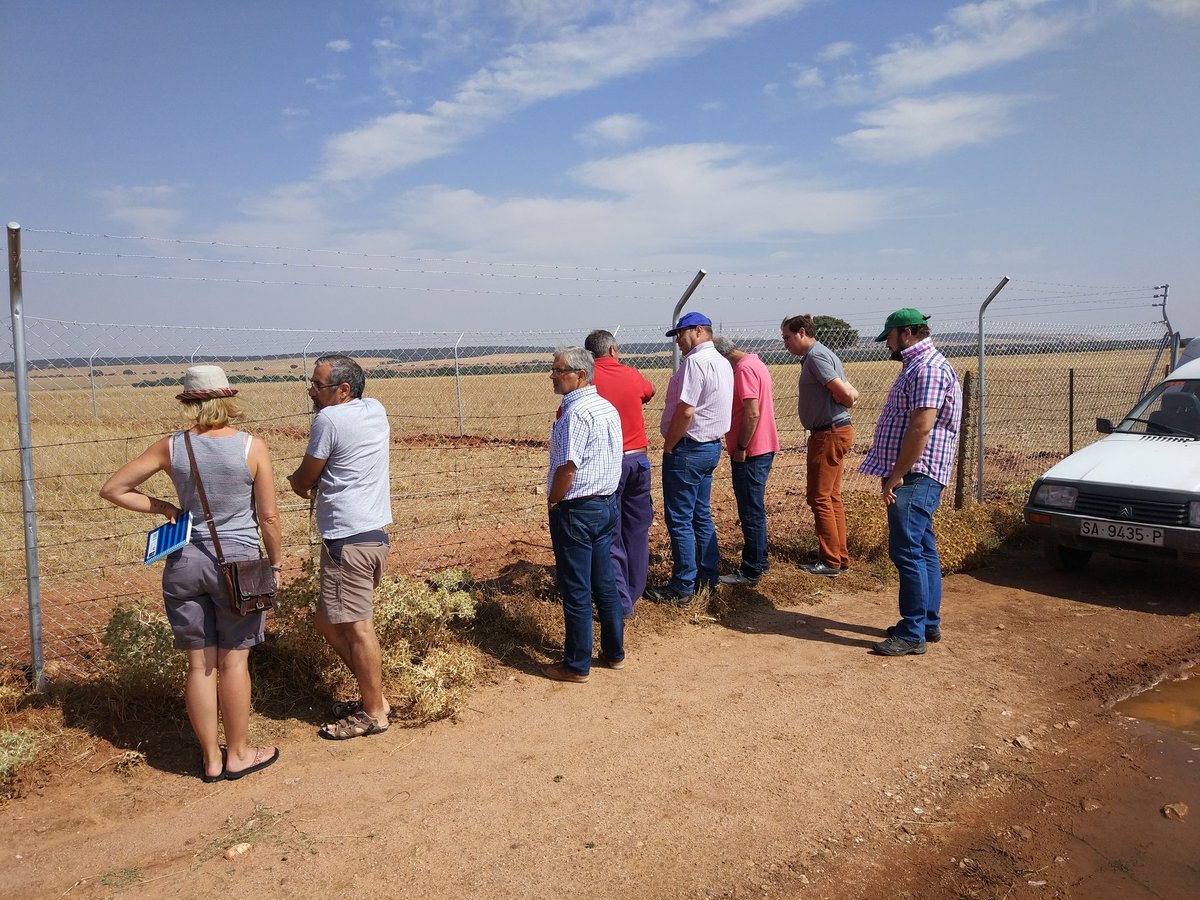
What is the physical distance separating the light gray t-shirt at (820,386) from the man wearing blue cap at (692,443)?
0.90m

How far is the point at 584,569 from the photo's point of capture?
4824 millimetres

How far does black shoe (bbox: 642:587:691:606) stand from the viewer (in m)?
6.16

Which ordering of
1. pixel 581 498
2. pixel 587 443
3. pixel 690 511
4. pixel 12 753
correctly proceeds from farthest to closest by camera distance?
pixel 690 511
pixel 581 498
pixel 587 443
pixel 12 753

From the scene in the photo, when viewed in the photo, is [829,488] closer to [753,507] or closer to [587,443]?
[753,507]

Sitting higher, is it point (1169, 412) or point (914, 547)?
point (1169, 412)

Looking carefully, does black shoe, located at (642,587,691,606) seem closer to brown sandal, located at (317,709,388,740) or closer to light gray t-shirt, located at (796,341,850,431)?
light gray t-shirt, located at (796,341,850,431)

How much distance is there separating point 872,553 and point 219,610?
546 centimetres

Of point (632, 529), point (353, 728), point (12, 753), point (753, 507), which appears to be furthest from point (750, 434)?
point (12, 753)

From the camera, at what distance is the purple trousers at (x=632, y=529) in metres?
5.47

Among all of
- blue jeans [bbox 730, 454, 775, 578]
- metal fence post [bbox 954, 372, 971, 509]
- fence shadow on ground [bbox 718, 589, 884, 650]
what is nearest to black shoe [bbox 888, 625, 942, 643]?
fence shadow on ground [bbox 718, 589, 884, 650]

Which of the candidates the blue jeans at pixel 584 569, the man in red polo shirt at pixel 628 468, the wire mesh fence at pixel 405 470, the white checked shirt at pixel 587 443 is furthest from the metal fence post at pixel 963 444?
the white checked shirt at pixel 587 443

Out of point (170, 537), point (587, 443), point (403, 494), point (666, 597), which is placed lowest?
point (666, 597)

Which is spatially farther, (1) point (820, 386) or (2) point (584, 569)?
(1) point (820, 386)

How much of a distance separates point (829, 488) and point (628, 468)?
6.73ft
